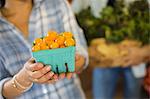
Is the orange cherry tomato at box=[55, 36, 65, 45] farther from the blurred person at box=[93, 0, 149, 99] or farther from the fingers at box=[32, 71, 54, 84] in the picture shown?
the blurred person at box=[93, 0, 149, 99]

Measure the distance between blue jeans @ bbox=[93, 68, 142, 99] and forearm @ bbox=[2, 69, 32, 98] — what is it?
2.10 ft

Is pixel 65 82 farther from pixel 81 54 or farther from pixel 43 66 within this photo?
pixel 43 66

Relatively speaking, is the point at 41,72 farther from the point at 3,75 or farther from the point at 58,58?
the point at 3,75

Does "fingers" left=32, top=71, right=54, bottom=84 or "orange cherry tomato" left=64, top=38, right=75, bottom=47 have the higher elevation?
"orange cherry tomato" left=64, top=38, right=75, bottom=47

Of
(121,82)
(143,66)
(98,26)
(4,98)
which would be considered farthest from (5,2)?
(121,82)

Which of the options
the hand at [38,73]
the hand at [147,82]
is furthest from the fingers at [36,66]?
the hand at [147,82]

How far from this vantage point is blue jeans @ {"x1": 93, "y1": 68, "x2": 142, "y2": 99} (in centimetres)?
121

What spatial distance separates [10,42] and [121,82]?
37.2 inches

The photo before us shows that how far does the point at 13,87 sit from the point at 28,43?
0.11 m

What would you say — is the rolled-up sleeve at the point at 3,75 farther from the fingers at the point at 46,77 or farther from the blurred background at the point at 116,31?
the blurred background at the point at 116,31

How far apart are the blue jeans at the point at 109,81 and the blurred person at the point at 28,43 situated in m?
0.49

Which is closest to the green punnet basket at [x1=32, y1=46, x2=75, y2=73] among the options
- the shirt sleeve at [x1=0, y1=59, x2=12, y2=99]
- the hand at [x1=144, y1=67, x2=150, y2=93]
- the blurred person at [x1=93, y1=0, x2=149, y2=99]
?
the shirt sleeve at [x1=0, y1=59, x2=12, y2=99]

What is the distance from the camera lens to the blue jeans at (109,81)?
1210mm

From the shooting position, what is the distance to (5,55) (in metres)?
0.61
